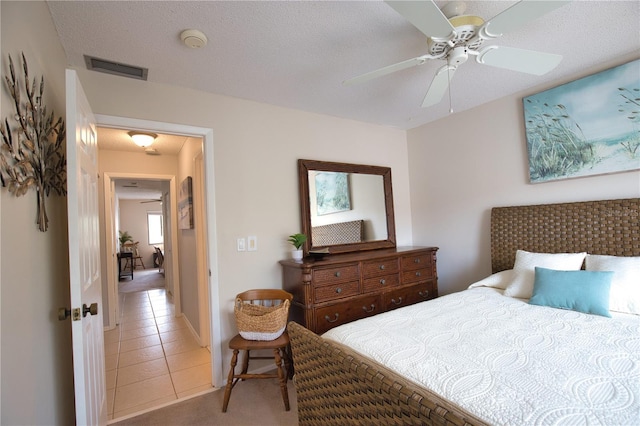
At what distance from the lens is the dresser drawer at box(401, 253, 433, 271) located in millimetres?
3041

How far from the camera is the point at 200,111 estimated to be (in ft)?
8.15

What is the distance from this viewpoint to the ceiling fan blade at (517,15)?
1.21 meters

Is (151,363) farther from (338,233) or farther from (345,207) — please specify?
(345,207)

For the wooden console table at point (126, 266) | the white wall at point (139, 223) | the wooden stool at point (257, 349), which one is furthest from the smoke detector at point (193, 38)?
the white wall at point (139, 223)

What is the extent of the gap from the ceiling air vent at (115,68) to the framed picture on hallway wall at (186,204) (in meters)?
1.47

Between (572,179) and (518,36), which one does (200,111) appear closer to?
(518,36)

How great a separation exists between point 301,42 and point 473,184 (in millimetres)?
2277

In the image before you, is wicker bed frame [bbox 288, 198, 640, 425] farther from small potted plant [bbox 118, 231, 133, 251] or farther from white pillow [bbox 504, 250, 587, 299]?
small potted plant [bbox 118, 231, 133, 251]

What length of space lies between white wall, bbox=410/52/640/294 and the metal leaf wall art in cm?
Answer: 331

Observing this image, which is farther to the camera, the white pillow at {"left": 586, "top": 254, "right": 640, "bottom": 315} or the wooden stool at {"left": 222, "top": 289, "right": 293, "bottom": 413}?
the wooden stool at {"left": 222, "top": 289, "right": 293, "bottom": 413}

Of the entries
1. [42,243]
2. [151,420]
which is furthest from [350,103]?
[151,420]

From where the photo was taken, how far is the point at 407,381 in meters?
1.14

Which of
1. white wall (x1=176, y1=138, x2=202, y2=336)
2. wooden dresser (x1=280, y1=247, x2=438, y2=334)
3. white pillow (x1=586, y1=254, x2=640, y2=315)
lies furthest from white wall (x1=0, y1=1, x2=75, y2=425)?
white pillow (x1=586, y1=254, x2=640, y2=315)

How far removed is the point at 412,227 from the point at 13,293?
3554mm
